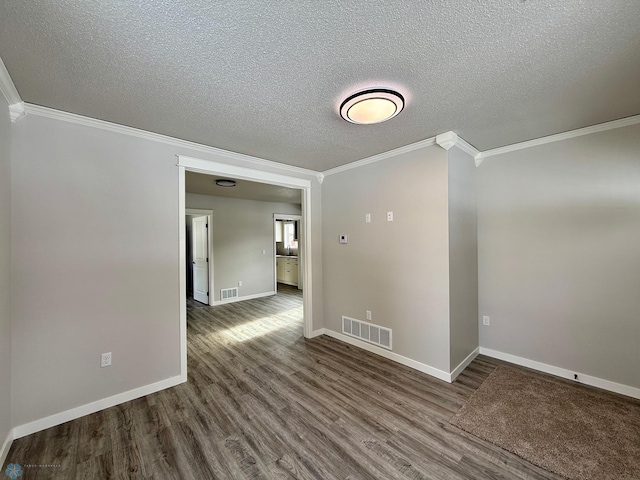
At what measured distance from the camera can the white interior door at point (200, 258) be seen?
18.5 feet

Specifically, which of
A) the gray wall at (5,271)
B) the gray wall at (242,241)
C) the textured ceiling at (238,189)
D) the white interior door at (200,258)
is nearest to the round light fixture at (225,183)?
the textured ceiling at (238,189)

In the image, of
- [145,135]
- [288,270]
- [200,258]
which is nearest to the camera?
[145,135]

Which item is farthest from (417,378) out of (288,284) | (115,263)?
(288,284)

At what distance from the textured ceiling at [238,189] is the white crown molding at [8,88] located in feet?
6.94

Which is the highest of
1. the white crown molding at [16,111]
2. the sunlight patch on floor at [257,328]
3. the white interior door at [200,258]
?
the white crown molding at [16,111]

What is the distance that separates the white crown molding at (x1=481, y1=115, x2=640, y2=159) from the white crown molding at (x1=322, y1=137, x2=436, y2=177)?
3.11ft

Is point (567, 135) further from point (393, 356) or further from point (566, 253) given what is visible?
point (393, 356)

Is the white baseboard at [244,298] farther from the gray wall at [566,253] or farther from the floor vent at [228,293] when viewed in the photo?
the gray wall at [566,253]

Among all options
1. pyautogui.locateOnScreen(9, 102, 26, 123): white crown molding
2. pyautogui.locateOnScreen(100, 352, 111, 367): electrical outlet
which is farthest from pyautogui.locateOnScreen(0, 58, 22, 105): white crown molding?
pyautogui.locateOnScreen(100, 352, 111, 367): electrical outlet

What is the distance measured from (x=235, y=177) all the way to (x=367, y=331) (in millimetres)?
2498

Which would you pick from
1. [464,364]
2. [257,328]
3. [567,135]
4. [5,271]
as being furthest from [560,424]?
[5,271]

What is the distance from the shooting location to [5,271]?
168 centimetres

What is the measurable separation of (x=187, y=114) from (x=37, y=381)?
2.30 m

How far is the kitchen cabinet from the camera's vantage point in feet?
25.7
